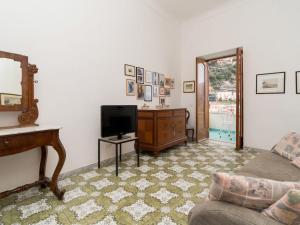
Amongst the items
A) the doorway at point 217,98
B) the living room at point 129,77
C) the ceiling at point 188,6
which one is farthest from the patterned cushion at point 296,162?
the ceiling at point 188,6

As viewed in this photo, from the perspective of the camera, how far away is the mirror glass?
2.10 metres

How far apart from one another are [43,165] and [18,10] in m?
2.01

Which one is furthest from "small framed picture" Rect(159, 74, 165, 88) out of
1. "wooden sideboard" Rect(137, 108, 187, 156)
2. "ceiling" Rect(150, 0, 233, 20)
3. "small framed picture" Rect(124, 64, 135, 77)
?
"ceiling" Rect(150, 0, 233, 20)

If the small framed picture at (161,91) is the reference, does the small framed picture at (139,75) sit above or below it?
above

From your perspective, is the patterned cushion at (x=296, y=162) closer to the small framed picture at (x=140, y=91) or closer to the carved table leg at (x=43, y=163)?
the small framed picture at (x=140, y=91)

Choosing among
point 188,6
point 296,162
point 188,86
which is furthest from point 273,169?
point 188,6

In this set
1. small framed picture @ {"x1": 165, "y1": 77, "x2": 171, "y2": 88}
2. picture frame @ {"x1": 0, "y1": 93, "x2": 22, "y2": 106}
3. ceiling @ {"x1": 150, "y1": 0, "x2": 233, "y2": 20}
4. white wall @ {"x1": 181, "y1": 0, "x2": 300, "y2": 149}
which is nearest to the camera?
picture frame @ {"x1": 0, "y1": 93, "x2": 22, "y2": 106}

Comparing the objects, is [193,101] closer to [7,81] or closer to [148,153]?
[148,153]

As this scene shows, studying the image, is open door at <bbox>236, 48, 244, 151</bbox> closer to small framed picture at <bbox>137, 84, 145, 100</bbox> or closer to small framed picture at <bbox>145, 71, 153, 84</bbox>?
small framed picture at <bbox>145, 71, 153, 84</bbox>

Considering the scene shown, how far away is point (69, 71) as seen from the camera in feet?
9.17

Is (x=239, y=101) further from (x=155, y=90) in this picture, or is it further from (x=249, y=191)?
(x=249, y=191)

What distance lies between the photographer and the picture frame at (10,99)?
210cm

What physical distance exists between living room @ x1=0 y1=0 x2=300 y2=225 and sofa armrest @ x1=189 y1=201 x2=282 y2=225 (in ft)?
0.16

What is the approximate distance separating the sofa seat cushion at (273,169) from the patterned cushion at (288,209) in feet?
3.23
